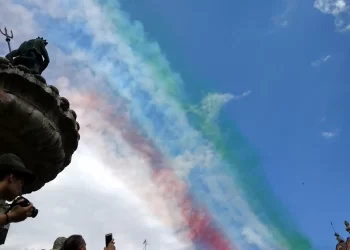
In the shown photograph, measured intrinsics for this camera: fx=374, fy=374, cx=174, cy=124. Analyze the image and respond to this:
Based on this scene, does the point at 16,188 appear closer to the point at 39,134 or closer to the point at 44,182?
the point at 39,134

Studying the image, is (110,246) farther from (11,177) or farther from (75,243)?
(11,177)

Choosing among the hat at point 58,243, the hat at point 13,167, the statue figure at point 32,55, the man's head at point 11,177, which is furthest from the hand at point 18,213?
the statue figure at point 32,55

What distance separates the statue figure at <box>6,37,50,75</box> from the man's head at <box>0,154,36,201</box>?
5.27 metres

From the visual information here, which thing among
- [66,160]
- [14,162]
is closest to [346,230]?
[66,160]

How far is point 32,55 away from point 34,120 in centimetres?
214

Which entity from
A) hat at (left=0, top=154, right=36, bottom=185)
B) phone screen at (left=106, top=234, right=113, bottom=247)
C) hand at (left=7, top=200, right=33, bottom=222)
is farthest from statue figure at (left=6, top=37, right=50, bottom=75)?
hand at (left=7, top=200, right=33, bottom=222)

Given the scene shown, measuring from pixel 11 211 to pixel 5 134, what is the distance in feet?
14.3

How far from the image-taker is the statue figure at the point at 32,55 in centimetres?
746

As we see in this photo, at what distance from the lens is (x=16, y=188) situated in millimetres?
2451

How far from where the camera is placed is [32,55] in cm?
765

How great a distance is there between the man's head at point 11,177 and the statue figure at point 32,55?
527cm

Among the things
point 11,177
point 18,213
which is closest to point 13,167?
point 11,177

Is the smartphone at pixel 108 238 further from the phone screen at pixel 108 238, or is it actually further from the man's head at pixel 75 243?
the man's head at pixel 75 243

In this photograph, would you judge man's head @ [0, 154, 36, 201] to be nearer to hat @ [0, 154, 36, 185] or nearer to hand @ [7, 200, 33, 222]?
hat @ [0, 154, 36, 185]
